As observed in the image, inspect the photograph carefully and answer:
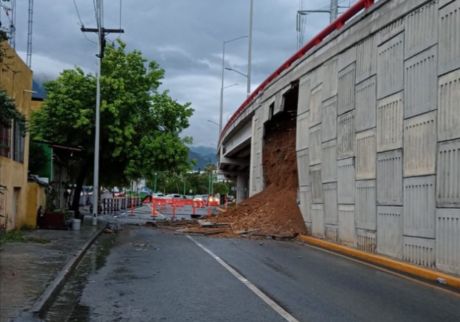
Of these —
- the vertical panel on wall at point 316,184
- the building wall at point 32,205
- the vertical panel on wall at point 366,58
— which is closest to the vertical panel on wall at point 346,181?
the vertical panel on wall at point 316,184

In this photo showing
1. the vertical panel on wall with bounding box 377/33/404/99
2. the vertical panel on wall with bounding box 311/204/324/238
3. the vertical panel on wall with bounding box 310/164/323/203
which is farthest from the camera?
the vertical panel on wall with bounding box 310/164/323/203

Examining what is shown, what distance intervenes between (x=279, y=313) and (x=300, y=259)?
6200 millimetres

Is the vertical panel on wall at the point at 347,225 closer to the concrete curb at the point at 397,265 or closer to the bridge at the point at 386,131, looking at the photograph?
the bridge at the point at 386,131

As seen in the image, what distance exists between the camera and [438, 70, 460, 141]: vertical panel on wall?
10.6 metres

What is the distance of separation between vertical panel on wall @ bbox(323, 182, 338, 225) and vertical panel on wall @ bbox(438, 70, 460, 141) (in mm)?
6124

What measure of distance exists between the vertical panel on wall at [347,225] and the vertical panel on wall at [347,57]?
440 cm

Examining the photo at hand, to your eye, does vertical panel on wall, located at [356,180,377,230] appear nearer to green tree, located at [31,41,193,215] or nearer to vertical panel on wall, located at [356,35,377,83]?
vertical panel on wall, located at [356,35,377,83]

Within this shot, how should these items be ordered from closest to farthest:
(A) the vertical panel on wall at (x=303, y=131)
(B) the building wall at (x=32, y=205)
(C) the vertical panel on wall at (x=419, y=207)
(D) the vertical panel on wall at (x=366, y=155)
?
(C) the vertical panel on wall at (x=419, y=207) → (D) the vertical panel on wall at (x=366, y=155) → (B) the building wall at (x=32, y=205) → (A) the vertical panel on wall at (x=303, y=131)

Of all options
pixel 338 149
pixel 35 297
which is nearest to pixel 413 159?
pixel 338 149

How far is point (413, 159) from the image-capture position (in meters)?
12.1

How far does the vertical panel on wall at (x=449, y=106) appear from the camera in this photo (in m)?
10.6

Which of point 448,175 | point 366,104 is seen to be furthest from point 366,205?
point 448,175

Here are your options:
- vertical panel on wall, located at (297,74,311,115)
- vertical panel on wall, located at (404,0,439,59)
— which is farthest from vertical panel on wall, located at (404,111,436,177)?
vertical panel on wall, located at (297,74,311,115)

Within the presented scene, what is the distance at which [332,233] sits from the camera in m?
16.9
